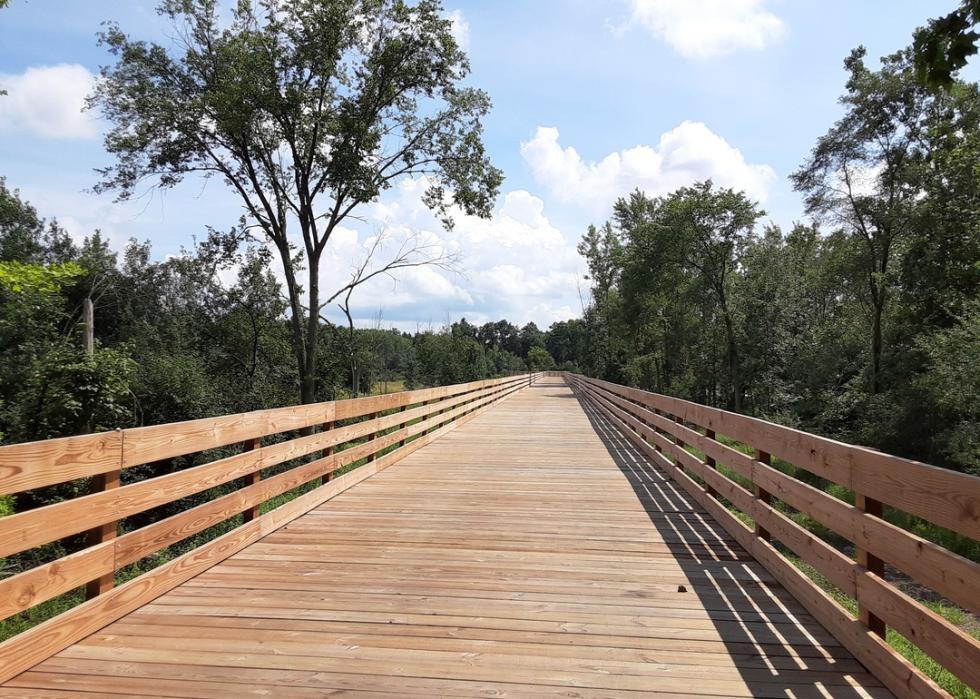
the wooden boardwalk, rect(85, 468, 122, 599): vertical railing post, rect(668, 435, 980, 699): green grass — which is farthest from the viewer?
rect(668, 435, 980, 699): green grass

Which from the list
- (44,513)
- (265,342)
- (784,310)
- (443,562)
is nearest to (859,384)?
(784,310)

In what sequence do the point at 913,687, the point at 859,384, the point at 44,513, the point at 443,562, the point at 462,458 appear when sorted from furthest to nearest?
1. the point at 859,384
2. the point at 462,458
3. the point at 443,562
4. the point at 44,513
5. the point at 913,687

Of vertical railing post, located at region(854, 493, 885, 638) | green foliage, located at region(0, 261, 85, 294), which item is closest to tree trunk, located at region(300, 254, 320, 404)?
green foliage, located at region(0, 261, 85, 294)

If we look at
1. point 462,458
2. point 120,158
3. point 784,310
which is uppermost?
point 120,158

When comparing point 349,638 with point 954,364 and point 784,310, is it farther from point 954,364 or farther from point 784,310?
point 784,310

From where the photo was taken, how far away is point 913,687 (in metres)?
2.23

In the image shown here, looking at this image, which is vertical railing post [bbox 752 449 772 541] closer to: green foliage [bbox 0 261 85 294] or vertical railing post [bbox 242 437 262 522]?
vertical railing post [bbox 242 437 262 522]

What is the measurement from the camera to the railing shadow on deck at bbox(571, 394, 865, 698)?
2545 millimetres

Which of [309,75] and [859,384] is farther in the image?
[859,384]

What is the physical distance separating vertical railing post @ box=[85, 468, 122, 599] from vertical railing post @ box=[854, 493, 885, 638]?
356cm

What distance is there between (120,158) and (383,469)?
54.8 feet

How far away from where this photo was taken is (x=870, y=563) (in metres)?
2.73

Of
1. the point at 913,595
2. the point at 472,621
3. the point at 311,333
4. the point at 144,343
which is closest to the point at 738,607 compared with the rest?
the point at 472,621

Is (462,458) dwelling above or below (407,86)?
below
